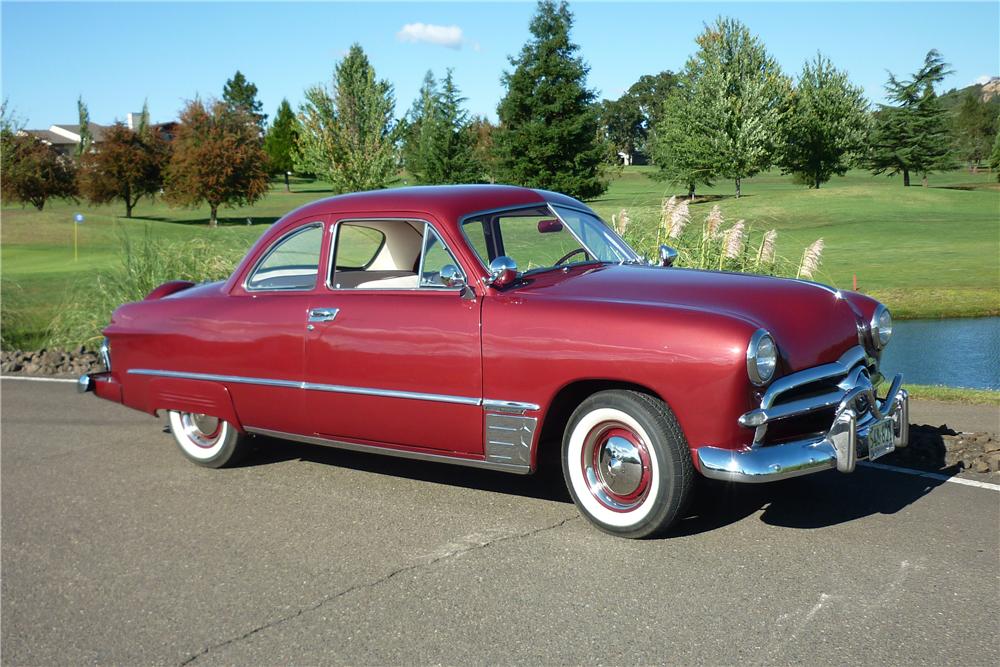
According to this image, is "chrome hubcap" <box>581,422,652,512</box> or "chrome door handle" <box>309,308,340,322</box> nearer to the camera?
"chrome hubcap" <box>581,422,652,512</box>

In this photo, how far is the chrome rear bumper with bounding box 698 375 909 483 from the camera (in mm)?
4363

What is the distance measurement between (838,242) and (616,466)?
95.7ft

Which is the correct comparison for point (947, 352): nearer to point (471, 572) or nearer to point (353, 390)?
point (353, 390)

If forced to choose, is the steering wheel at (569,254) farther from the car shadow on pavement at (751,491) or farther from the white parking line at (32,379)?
the white parking line at (32,379)

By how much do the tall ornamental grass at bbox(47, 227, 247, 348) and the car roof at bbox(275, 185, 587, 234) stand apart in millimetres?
6683

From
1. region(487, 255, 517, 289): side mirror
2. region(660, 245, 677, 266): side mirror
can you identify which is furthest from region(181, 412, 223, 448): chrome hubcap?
region(660, 245, 677, 266): side mirror

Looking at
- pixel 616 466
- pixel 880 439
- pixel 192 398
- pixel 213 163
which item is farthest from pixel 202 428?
pixel 213 163

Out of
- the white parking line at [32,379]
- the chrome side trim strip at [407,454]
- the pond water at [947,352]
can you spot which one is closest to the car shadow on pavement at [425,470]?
the chrome side trim strip at [407,454]

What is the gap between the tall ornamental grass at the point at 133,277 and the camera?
12570 mm

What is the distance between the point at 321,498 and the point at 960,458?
13.1 ft

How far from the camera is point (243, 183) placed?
2251 inches

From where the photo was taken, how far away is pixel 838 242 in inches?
1249

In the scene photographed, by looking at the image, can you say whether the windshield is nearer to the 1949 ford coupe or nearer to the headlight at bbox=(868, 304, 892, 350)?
the 1949 ford coupe

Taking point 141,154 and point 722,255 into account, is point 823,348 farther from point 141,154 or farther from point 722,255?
point 141,154
